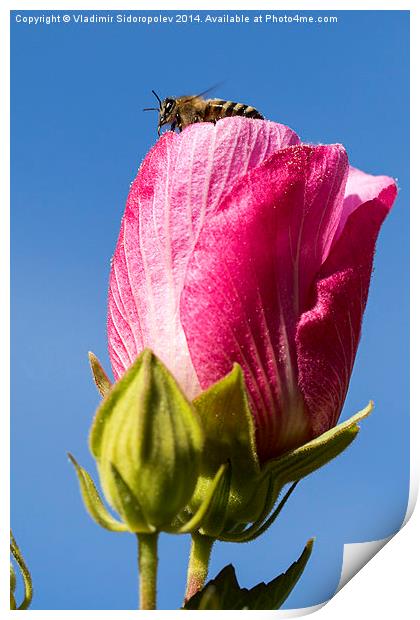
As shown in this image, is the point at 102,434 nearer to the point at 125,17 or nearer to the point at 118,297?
the point at 118,297

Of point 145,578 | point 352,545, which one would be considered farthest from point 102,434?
point 352,545

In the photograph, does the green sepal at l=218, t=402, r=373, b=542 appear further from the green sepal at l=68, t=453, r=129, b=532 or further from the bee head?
the bee head

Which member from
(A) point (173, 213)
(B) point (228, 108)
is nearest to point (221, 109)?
(B) point (228, 108)

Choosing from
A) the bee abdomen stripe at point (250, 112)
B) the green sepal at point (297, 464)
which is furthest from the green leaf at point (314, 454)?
the bee abdomen stripe at point (250, 112)

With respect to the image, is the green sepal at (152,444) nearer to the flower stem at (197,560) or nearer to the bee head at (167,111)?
the flower stem at (197,560)

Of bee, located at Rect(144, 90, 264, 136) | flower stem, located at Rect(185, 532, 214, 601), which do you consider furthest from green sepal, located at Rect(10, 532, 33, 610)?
bee, located at Rect(144, 90, 264, 136)

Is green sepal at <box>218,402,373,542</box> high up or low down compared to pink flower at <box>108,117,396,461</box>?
down
